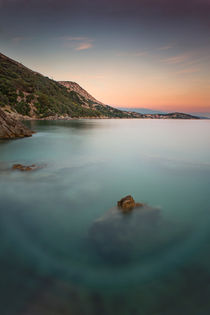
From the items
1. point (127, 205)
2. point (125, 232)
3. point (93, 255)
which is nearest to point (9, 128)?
point (127, 205)

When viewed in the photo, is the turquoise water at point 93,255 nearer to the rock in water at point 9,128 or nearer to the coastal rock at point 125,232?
the coastal rock at point 125,232

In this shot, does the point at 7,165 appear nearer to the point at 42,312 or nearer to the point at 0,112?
the point at 42,312

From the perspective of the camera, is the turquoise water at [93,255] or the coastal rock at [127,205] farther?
the coastal rock at [127,205]

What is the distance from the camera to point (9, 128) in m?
24.0

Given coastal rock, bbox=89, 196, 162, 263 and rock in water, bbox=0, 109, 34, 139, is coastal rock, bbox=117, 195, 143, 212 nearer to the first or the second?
coastal rock, bbox=89, 196, 162, 263

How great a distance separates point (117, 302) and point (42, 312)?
49.2 inches

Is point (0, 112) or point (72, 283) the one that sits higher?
point (0, 112)

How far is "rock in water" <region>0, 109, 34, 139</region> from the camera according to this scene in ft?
74.9

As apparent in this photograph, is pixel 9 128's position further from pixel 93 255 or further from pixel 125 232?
pixel 93 255

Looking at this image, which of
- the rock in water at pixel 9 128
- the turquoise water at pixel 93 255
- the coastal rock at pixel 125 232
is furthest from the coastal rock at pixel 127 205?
the rock in water at pixel 9 128

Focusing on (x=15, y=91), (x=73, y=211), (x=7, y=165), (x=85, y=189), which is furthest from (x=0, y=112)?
(x=15, y=91)

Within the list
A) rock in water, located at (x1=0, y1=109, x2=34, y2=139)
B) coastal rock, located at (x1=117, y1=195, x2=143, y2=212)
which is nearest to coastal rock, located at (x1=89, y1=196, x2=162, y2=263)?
coastal rock, located at (x1=117, y1=195, x2=143, y2=212)

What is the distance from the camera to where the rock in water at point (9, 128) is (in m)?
22.8

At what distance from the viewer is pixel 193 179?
32.6 feet
